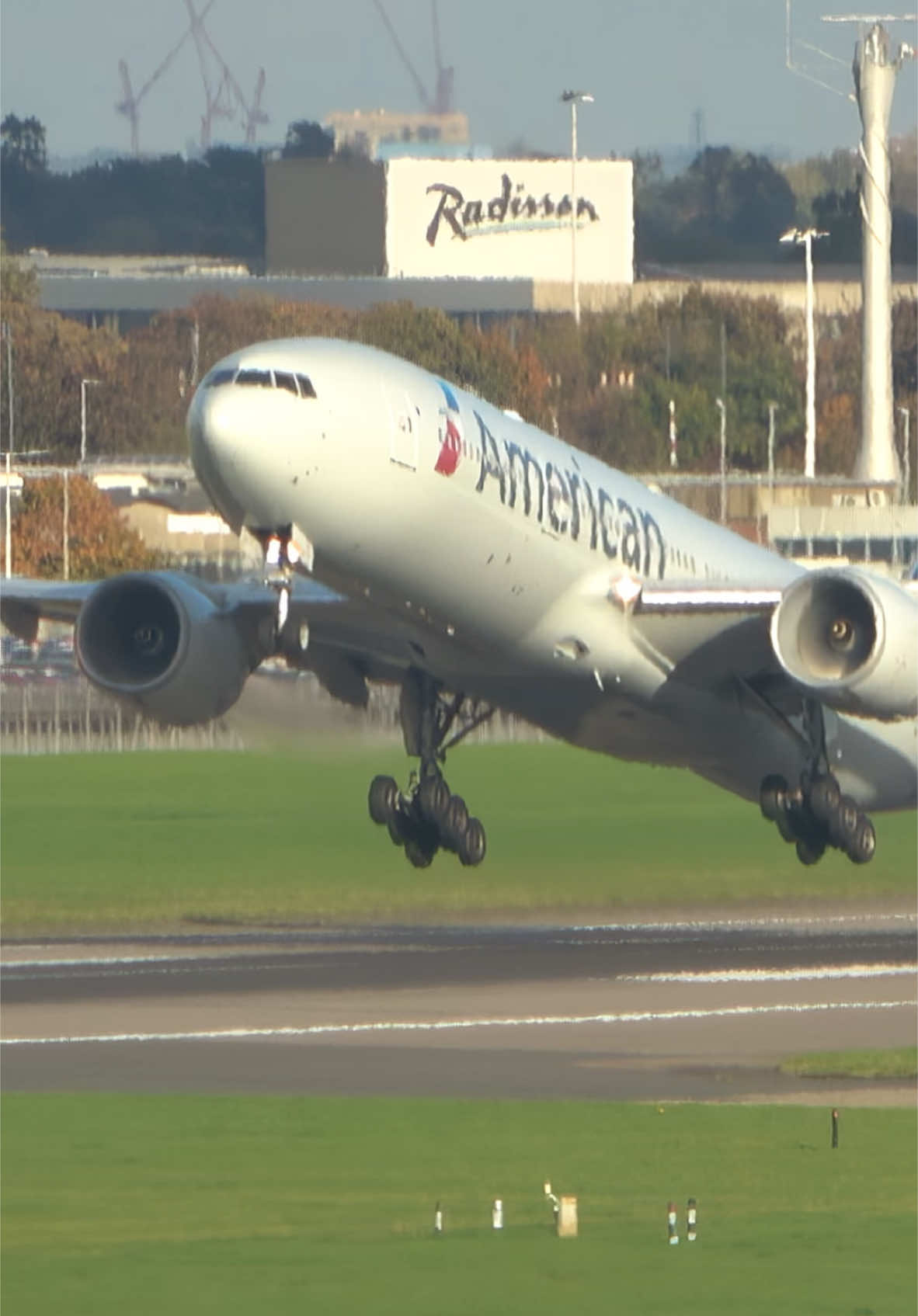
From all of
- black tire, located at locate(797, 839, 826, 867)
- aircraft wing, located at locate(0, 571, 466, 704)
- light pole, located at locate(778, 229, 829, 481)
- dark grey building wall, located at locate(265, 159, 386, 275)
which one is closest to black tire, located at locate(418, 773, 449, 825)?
aircraft wing, located at locate(0, 571, 466, 704)

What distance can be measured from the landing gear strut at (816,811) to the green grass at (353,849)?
35.2 meters

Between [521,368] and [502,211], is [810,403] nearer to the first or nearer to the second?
[521,368]

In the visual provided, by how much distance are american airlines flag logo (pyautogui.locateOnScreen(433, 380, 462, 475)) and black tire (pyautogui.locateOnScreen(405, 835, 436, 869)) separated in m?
9.14

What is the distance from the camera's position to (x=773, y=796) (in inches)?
1863

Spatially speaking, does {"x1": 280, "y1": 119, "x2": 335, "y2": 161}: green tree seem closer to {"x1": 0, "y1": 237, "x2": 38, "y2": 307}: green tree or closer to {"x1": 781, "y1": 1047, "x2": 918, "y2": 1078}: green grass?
{"x1": 0, "y1": 237, "x2": 38, "y2": 307}: green tree

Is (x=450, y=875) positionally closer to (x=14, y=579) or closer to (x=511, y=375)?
(x=511, y=375)

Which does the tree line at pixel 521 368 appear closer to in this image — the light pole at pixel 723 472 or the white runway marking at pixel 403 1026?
the light pole at pixel 723 472

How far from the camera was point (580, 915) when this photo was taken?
3620 inches

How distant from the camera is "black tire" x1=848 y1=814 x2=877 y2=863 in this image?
47094mm

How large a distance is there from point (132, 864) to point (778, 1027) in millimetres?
31009

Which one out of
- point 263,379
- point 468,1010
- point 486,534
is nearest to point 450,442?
point 486,534

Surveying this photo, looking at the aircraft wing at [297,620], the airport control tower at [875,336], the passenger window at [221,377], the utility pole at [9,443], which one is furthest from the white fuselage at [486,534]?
the airport control tower at [875,336]

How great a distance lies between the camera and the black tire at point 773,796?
155 feet

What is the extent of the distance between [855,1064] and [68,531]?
35.4 meters
